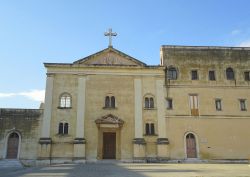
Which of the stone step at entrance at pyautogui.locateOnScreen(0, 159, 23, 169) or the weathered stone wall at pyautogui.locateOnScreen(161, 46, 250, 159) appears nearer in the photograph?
the stone step at entrance at pyautogui.locateOnScreen(0, 159, 23, 169)

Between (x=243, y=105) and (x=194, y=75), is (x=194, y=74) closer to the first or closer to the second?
(x=194, y=75)

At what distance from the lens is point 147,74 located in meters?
28.2

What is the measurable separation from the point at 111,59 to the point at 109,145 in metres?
8.04

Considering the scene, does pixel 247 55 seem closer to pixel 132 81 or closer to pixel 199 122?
pixel 199 122

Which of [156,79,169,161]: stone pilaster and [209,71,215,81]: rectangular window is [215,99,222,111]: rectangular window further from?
[156,79,169,161]: stone pilaster

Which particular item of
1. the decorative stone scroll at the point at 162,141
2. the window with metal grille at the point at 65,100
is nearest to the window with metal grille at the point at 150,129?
the decorative stone scroll at the point at 162,141

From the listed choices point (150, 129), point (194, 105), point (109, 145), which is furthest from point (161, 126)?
point (109, 145)

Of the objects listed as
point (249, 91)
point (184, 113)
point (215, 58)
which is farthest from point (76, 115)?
point (249, 91)

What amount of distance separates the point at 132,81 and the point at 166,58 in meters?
4.15

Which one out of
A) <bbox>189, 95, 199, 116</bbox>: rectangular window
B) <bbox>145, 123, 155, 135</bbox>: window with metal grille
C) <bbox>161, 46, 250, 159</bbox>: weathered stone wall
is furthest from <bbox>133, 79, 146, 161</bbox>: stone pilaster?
<bbox>189, 95, 199, 116</bbox>: rectangular window

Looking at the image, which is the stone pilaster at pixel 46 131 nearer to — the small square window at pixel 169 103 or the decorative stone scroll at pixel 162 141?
the decorative stone scroll at pixel 162 141

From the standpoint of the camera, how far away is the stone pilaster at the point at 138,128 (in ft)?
84.7

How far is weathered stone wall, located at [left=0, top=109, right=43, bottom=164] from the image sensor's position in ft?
83.6

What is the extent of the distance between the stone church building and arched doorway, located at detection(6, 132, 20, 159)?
81mm
